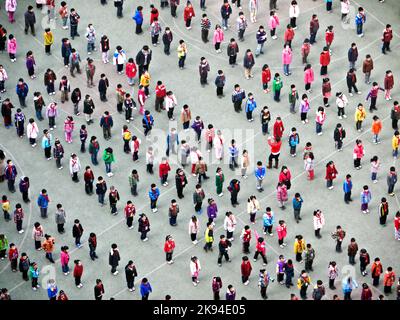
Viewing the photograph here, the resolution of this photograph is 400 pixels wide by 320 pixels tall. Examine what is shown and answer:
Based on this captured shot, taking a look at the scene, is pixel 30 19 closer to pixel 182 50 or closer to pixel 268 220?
pixel 182 50

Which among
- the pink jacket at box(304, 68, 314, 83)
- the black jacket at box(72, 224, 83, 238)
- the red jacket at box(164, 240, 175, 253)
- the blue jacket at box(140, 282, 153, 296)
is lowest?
the blue jacket at box(140, 282, 153, 296)

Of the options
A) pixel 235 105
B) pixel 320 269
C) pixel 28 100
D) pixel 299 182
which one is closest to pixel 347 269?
pixel 320 269

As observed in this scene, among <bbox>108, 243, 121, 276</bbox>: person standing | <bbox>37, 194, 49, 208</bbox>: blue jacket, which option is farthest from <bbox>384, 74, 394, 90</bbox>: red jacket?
<bbox>37, 194, 49, 208</bbox>: blue jacket

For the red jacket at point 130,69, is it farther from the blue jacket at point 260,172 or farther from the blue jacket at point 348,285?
the blue jacket at point 348,285

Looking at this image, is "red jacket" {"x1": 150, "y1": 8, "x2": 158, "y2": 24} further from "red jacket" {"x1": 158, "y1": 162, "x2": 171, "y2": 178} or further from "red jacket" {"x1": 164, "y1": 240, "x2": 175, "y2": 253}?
"red jacket" {"x1": 164, "y1": 240, "x2": 175, "y2": 253}

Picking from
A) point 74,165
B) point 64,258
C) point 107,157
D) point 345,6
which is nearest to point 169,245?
point 64,258

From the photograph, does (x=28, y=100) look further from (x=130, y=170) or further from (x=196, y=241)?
(x=196, y=241)
